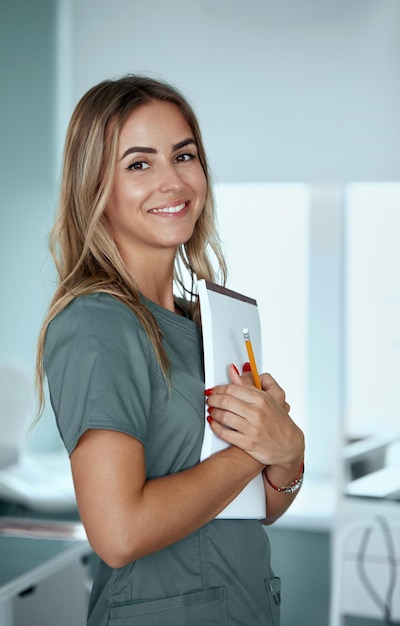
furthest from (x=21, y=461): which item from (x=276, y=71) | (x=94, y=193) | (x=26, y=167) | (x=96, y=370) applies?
(x=96, y=370)

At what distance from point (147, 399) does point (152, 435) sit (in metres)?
0.06

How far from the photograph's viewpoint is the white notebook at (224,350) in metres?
1.00

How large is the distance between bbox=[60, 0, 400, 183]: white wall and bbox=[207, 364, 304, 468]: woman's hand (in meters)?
1.96

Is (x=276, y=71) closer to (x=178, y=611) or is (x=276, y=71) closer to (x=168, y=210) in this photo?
(x=168, y=210)

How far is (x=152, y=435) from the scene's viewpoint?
957 mm

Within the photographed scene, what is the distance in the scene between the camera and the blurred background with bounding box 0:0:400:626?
2.73m

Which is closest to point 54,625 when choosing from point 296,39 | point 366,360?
point 366,360

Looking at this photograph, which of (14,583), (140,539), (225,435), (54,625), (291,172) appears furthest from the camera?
(291,172)

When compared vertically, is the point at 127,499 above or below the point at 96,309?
below

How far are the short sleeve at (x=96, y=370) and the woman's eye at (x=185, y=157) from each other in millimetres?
274

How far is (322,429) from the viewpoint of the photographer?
2.86 m

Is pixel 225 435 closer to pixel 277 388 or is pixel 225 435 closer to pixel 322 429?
pixel 277 388

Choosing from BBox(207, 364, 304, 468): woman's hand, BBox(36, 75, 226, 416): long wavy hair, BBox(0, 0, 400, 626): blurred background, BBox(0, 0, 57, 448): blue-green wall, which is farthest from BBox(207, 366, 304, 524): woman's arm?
BBox(0, 0, 400, 626): blurred background

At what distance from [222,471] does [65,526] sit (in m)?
1.22
